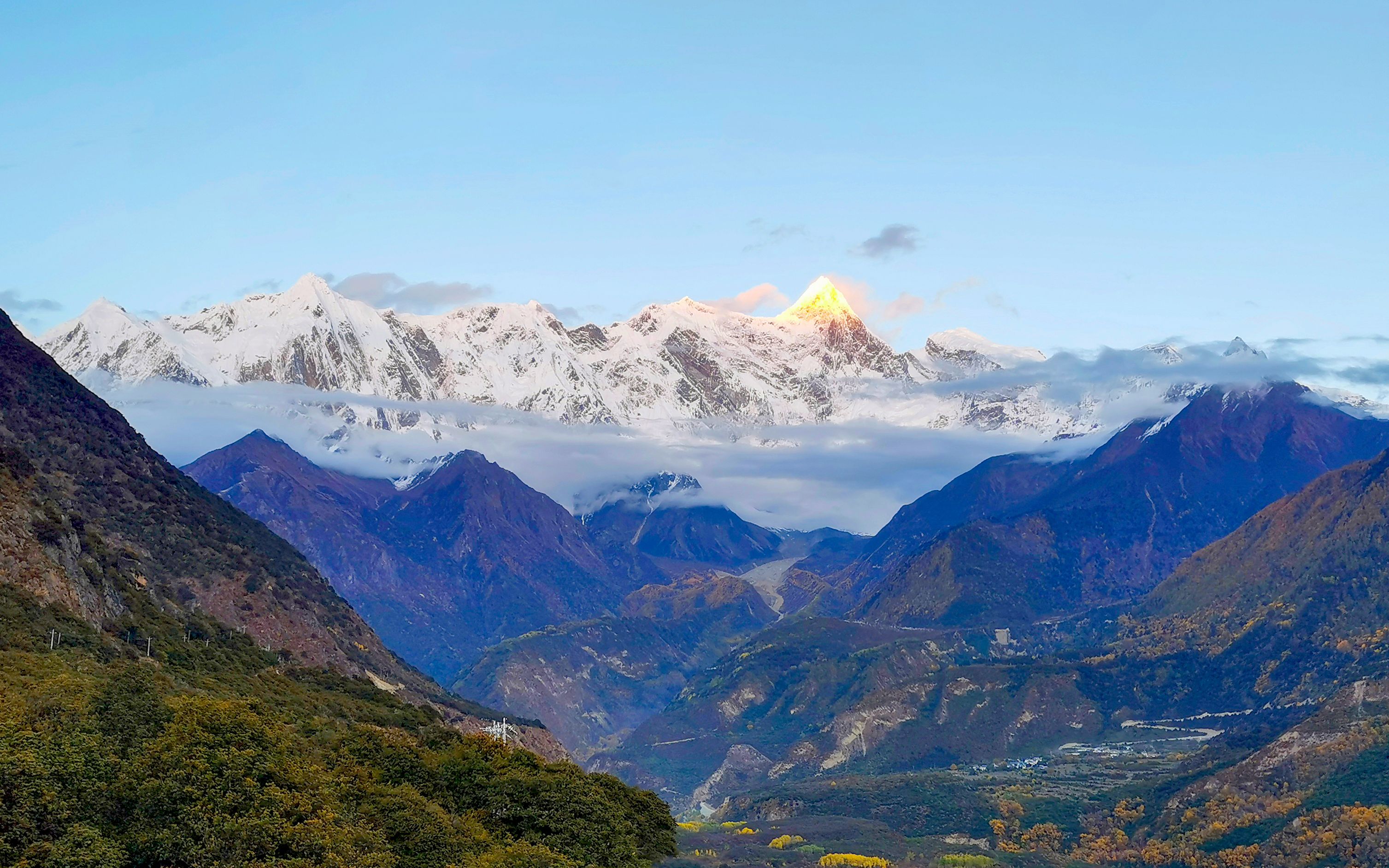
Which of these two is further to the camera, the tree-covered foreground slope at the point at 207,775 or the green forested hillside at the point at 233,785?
the tree-covered foreground slope at the point at 207,775

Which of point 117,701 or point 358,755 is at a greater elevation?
point 117,701

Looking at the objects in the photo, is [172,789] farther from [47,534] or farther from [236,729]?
[47,534]

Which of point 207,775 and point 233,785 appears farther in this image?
point 233,785

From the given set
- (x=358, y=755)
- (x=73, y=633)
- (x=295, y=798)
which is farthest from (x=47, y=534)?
(x=295, y=798)

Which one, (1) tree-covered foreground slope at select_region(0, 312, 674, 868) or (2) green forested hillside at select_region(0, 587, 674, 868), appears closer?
(2) green forested hillside at select_region(0, 587, 674, 868)

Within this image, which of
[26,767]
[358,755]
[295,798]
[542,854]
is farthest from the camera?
[358,755]

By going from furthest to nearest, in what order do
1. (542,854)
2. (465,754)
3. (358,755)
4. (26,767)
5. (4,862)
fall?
(465,754), (358,755), (542,854), (26,767), (4,862)

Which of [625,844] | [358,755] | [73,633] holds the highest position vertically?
[73,633]

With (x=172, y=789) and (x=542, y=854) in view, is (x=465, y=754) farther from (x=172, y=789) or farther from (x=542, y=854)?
(x=172, y=789)

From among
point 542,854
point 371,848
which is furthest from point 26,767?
point 542,854

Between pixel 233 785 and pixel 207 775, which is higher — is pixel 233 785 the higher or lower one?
the lower one

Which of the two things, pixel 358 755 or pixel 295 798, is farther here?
pixel 358 755
